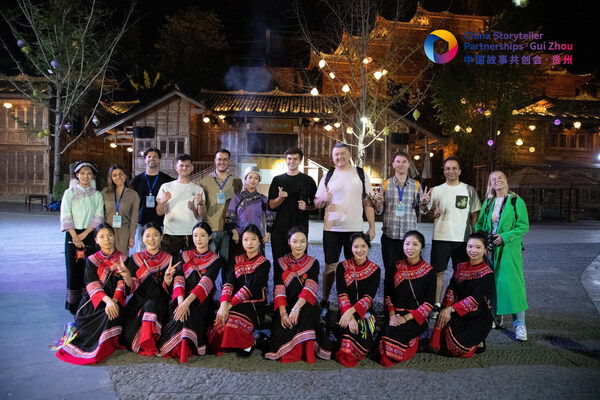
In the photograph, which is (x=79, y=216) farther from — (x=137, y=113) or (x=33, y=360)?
(x=137, y=113)

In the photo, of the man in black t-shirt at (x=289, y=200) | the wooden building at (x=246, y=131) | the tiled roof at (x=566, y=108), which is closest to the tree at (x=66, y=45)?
the wooden building at (x=246, y=131)

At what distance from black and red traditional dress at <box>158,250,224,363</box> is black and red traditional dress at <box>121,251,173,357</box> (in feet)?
0.34

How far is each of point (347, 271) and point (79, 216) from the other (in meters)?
3.21

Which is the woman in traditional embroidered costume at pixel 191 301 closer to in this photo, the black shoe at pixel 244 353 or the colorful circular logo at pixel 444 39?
the black shoe at pixel 244 353

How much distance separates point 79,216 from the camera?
4.68 metres

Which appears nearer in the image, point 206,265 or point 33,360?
point 33,360

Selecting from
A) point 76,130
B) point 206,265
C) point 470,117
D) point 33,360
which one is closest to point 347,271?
point 206,265

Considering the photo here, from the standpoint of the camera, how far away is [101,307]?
3.84 m

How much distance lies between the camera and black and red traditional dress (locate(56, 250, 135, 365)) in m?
3.58

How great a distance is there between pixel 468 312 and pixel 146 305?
3.13 meters

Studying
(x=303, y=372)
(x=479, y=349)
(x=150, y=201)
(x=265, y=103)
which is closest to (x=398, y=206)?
(x=479, y=349)

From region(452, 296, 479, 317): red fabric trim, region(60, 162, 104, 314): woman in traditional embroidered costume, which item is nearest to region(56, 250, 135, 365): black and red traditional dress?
region(60, 162, 104, 314): woman in traditional embroidered costume

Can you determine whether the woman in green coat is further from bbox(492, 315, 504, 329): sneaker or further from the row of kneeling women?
the row of kneeling women

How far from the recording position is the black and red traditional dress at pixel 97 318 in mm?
3580
